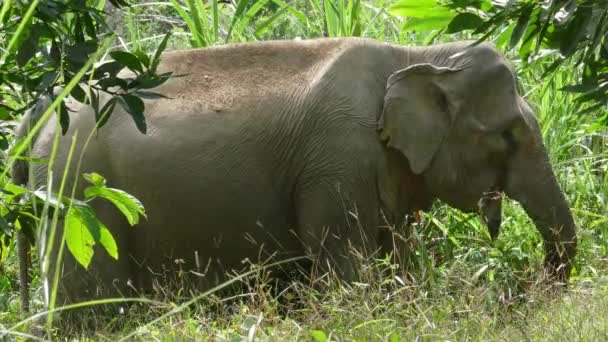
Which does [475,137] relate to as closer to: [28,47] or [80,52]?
[80,52]

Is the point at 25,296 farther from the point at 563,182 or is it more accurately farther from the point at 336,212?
the point at 563,182

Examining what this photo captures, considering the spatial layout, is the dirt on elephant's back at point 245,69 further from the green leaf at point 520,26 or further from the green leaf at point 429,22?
the green leaf at point 520,26

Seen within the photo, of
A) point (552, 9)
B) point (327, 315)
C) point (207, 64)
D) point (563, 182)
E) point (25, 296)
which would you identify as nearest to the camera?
point (552, 9)

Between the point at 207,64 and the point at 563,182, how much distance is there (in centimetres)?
257

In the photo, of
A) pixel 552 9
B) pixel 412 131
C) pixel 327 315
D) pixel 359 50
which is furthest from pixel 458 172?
pixel 552 9

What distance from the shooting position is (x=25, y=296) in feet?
20.0

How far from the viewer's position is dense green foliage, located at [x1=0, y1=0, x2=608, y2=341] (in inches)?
168

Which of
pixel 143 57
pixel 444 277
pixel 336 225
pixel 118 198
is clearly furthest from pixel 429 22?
pixel 336 225

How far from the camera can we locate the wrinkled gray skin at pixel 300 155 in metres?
6.30

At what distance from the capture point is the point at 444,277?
5781 mm

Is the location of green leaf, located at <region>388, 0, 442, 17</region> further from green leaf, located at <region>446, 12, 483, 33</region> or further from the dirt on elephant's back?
the dirt on elephant's back

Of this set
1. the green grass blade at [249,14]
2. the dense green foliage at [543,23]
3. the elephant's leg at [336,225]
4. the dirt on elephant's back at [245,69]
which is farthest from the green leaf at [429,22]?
the green grass blade at [249,14]

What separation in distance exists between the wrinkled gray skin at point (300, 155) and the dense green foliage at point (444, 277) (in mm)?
268

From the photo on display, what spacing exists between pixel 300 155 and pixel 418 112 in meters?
0.63
